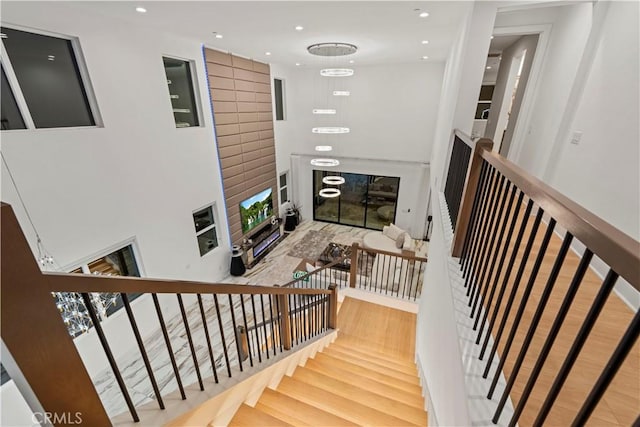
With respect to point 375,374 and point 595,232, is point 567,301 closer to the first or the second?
point 595,232

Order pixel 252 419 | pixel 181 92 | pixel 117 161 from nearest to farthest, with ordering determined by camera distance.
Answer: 1. pixel 252 419
2. pixel 117 161
3. pixel 181 92

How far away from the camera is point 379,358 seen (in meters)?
3.84

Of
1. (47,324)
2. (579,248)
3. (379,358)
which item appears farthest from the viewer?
(379,358)

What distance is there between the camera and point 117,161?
3.92 m

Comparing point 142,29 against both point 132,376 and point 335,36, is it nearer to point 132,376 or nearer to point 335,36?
point 335,36

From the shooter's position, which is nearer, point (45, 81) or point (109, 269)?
point (45, 81)

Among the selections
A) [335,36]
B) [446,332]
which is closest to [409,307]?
[446,332]

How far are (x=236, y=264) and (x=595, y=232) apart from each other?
265 inches

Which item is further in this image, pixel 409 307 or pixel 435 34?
pixel 409 307

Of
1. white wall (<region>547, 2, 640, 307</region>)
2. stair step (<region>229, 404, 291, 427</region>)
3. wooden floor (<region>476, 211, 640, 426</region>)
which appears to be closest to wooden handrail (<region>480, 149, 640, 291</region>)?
wooden floor (<region>476, 211, 640, 426</region>)

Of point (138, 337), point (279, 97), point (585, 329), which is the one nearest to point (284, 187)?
point (279, 97)

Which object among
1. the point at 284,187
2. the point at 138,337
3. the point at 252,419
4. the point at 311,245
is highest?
the point at 138,337

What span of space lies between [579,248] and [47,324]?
380 cm

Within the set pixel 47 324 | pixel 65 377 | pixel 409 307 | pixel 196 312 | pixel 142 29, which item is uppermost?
pixel 142 29
